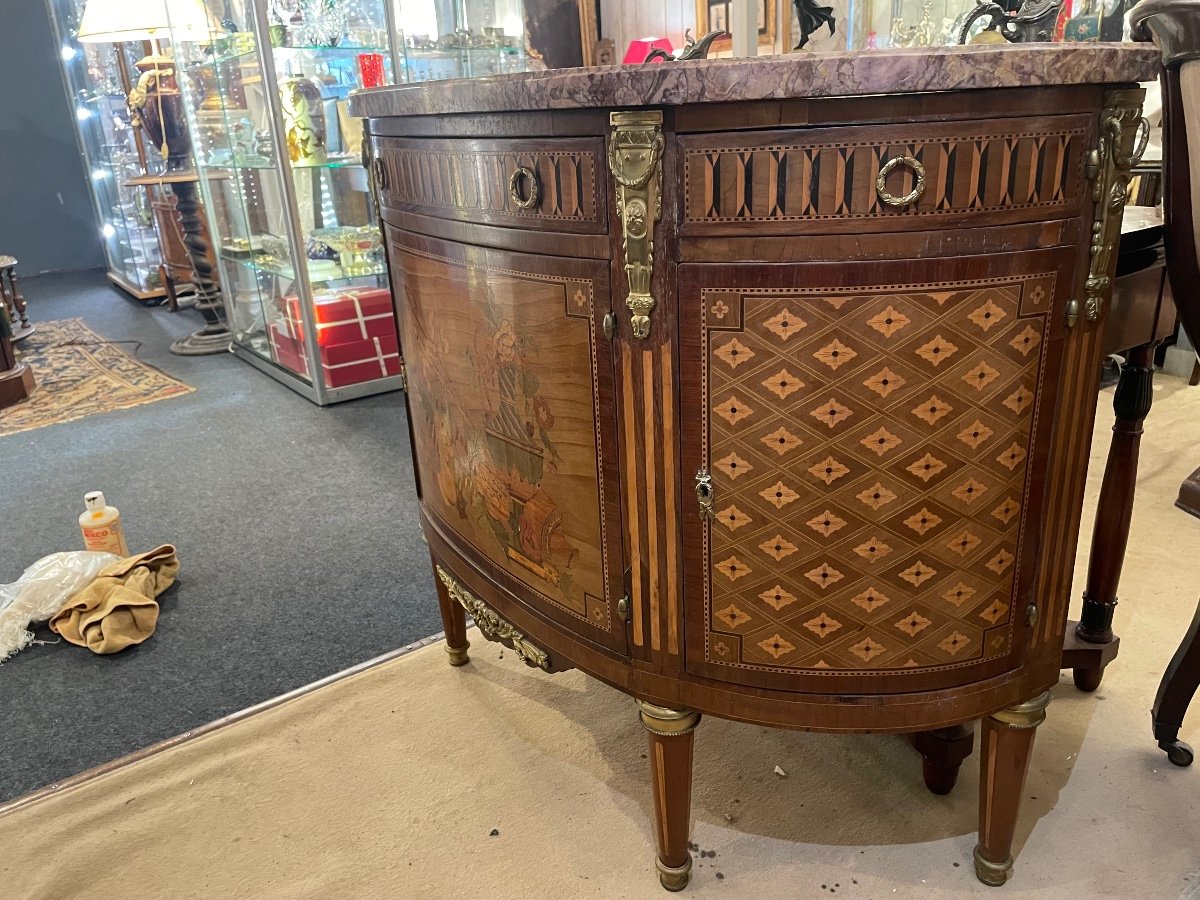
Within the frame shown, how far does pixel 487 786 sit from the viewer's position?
4.92 ft

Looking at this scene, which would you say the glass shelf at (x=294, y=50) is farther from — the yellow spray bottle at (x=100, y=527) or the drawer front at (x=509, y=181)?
the drawer front at (x=509, y=181)

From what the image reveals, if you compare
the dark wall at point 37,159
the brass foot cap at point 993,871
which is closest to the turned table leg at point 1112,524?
the brass foot cap at point 993,871

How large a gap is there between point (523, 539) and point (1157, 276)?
3.15 feet

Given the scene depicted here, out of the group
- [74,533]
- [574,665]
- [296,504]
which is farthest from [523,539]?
[74,533]

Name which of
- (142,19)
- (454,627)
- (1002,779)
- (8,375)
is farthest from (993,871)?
(142,19)

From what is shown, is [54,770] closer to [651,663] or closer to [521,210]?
[651,663]

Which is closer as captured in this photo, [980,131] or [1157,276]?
[980,131]

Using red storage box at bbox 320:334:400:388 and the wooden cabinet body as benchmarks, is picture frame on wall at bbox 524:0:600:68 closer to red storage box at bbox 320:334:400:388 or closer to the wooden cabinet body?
red storage box at bbox 320:334:400:388

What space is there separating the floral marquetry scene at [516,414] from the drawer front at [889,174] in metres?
0.21

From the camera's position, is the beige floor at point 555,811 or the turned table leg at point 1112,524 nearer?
the beige floor at point 555,811

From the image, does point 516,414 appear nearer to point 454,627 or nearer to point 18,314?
point 454,627

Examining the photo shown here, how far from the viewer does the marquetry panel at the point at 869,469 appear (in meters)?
0.92

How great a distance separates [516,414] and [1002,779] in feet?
2.63

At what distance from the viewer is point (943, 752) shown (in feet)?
4.47
